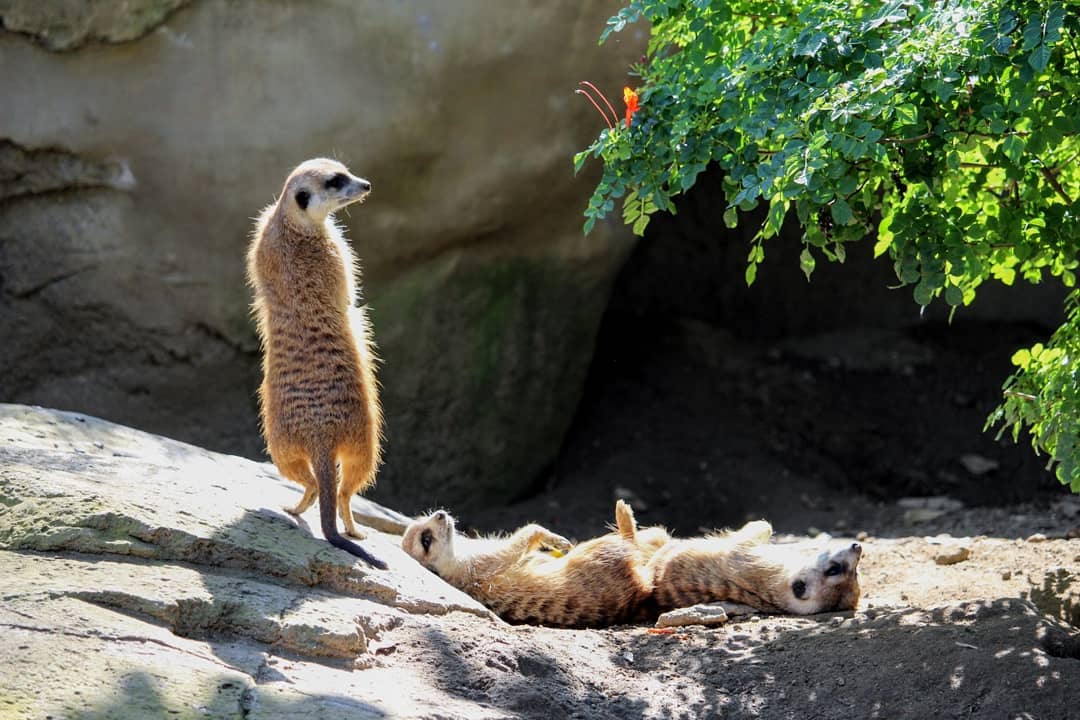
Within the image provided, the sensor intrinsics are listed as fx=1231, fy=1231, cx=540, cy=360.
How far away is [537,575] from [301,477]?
42.5 inches

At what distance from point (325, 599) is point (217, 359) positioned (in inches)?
126

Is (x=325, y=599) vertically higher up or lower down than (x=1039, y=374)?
lower down

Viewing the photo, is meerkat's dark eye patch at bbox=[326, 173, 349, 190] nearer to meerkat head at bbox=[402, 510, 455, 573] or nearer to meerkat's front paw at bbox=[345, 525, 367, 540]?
meerkat's front paw at bbox=[345, 525, 367, 540]

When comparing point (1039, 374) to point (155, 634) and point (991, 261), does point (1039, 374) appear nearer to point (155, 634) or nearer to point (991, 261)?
point (991, 261)

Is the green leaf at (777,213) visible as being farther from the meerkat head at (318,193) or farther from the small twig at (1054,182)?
the meerkat head at (318,193)

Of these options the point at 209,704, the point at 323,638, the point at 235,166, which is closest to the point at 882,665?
the point at 323,638

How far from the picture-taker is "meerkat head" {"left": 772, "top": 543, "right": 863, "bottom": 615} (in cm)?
447

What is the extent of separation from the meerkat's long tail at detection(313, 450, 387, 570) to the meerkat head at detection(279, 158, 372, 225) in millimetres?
831

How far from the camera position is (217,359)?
6477 mm

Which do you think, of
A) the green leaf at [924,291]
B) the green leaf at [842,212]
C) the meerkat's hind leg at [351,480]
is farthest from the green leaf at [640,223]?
the meerkat's hind leg at [351,480]

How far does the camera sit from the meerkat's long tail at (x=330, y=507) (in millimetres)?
3887

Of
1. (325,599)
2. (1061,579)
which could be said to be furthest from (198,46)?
(1061,579)

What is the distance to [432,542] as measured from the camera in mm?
4695

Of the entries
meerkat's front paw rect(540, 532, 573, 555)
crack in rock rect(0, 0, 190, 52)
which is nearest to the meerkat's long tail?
meerkat's front paw rect(540, 532, 573, 555)
